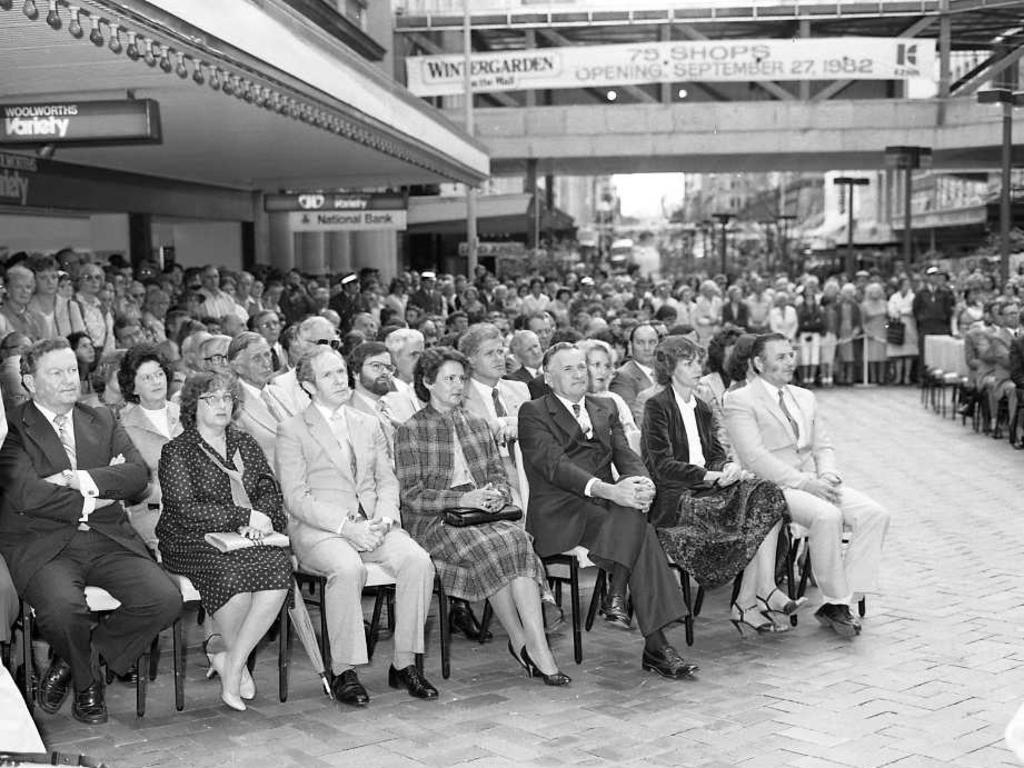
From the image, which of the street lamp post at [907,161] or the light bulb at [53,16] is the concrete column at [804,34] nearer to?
the street lamp post at [907,161]

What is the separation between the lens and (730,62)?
29.7 m

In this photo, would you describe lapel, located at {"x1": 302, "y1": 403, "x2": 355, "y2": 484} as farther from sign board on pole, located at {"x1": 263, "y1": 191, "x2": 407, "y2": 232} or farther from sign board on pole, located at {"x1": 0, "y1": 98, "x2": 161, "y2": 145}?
sign board on pole, located at {"x1": 263, "y1": 191, "x2": 407, "y2": 232}

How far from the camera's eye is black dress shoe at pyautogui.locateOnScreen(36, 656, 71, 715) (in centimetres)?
622

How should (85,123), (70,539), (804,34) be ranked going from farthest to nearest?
(804,34)
(85,123)
(70,539)

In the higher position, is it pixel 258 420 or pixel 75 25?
pixel 75 25

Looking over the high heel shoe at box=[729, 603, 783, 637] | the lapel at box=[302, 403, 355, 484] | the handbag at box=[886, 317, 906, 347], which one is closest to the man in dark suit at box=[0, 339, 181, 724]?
the lapel at box=[302, 403, 355, 484]

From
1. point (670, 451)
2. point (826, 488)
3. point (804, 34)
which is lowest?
point (826, 488)

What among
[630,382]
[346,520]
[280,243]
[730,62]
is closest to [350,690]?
[346,520]

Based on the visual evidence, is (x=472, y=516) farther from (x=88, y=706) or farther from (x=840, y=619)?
(x=840, y=619)

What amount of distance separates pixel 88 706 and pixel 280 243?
19874 millimetres

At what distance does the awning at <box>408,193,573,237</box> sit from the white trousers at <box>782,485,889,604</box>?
2446 centimetres

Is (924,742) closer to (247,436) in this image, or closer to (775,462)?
(775,462)

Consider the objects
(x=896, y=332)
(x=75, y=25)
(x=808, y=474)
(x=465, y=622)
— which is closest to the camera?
(x=75, y=25)

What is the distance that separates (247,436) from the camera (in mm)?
6738
